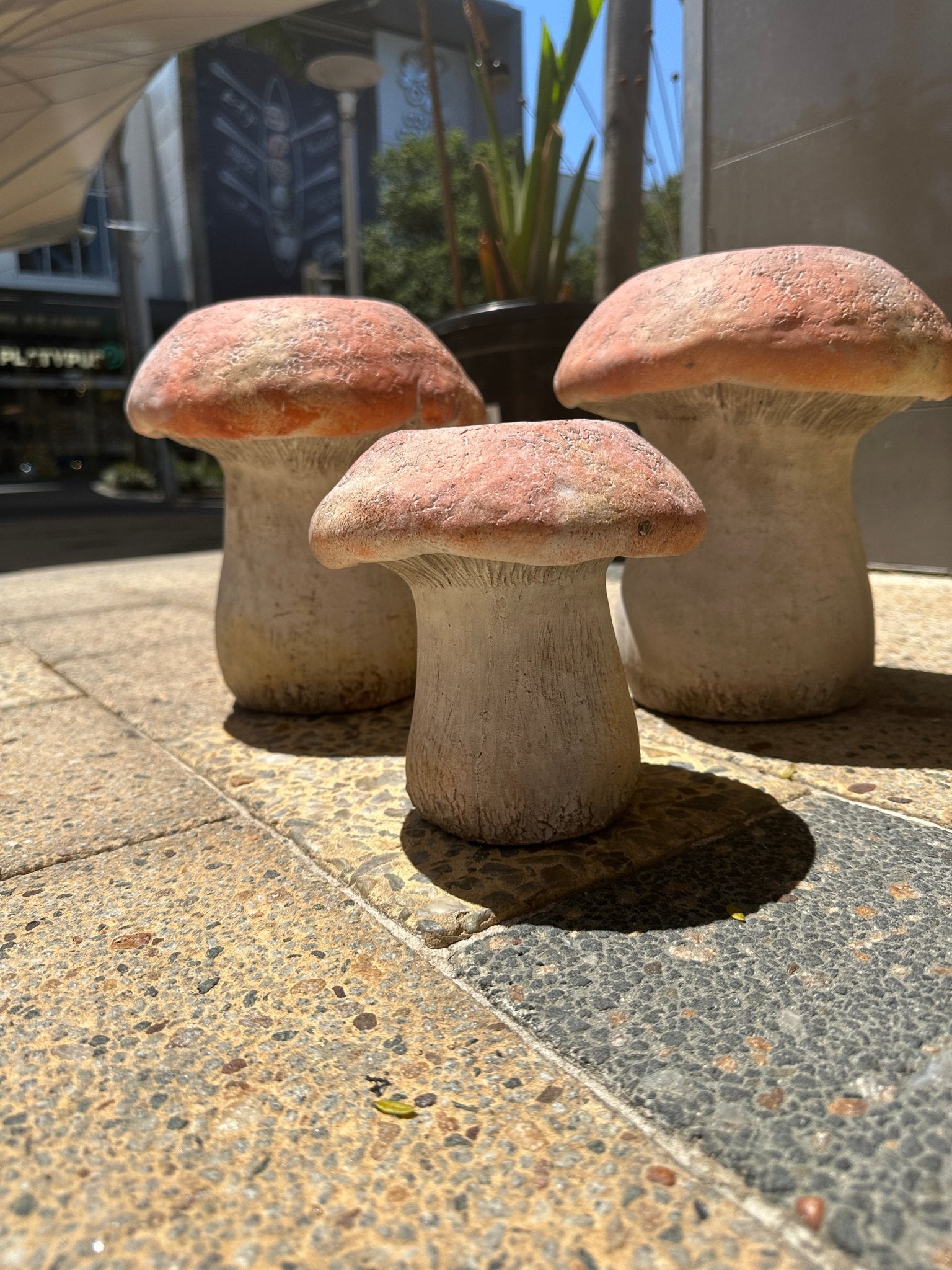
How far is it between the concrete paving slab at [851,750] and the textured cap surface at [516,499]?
722 mm

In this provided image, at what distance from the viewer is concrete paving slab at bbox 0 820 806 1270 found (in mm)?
873

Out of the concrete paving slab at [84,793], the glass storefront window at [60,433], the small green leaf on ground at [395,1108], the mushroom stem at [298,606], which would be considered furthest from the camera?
the glass storefront window at [60,433]

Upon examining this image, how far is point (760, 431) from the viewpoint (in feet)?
7.37

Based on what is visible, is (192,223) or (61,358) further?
(61,358)

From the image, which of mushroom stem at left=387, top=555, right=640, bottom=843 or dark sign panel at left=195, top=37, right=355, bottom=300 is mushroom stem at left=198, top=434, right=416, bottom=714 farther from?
dark sign panel at left=195, top=37, right=355, bottom=300

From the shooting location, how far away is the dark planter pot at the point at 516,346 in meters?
4.67

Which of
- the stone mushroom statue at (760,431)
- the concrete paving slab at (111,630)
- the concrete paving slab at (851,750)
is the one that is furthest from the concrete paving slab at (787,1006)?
the concrete paving slab at (111,630)

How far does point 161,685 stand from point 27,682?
51cm

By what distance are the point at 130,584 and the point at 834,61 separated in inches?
184

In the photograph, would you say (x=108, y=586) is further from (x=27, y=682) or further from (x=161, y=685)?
(x=161, y=685)

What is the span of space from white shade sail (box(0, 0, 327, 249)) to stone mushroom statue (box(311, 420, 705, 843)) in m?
6.70

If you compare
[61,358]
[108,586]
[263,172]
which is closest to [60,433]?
[61,358]

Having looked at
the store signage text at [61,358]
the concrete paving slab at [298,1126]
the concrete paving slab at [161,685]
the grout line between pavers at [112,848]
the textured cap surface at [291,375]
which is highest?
the store signage text at [61,358]

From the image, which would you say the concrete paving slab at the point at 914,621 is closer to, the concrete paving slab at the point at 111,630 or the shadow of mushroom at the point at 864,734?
the shadow of mushroom at the point at 864,734
